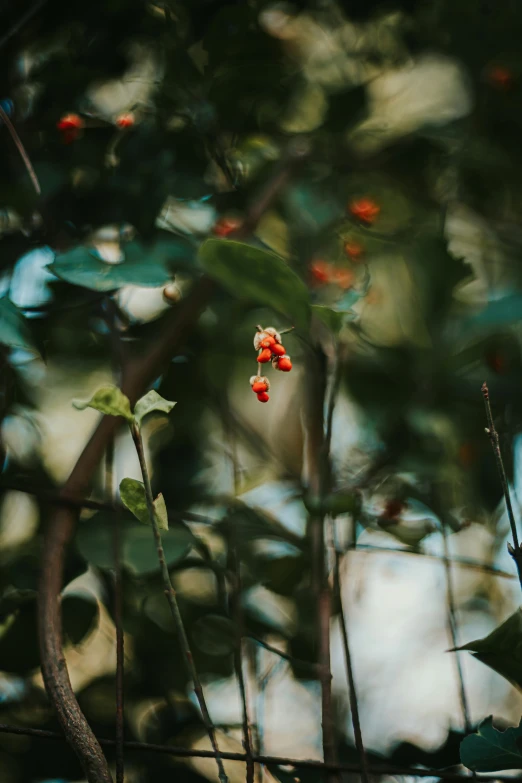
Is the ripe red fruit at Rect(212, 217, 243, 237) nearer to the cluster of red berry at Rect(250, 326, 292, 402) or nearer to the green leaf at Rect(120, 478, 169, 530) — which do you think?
the cluster of red berry at Rect(250, 326, 292, 402)

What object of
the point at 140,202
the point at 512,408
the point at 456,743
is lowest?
the point at 456,743

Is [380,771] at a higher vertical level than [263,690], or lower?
higher

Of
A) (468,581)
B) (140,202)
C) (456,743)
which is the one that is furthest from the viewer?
(468,581)

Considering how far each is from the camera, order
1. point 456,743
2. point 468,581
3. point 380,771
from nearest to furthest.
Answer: point 380,771
point 456,743
point 468,581

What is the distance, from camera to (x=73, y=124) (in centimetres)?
90

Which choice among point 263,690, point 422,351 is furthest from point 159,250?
point 263,690

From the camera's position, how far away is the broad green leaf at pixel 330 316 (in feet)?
1.97

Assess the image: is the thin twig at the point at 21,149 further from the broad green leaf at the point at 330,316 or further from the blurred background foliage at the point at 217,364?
the broad green leaf at the point at 330,316

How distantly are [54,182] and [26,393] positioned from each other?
30cm

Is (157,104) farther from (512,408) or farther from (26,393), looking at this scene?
(512,408)

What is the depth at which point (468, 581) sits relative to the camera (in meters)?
1.31

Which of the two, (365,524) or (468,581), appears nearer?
(365,524)

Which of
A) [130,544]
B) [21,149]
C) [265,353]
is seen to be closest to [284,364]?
[265,353]

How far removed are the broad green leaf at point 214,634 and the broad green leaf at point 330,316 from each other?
0.46 metres
